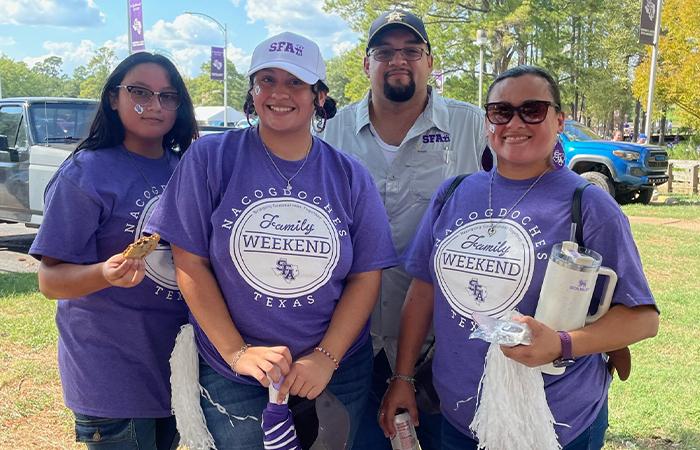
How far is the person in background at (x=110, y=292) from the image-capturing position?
2.04 m

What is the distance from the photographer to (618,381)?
4.49 metres

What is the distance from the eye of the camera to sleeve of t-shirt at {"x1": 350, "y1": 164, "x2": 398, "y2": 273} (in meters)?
2.07

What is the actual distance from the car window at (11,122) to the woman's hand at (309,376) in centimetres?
764

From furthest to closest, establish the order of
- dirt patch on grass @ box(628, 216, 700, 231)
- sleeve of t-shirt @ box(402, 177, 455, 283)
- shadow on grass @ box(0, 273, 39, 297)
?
dirt patch on grass @ box(628, 216, 700, 231), shadow on grass @ box(0, 273, 39, 297), sleeve of t-shirt @ box(402, 177, 455, 283)

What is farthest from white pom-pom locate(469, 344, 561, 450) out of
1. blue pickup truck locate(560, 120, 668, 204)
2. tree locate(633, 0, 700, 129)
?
tree locate(633, 0, 700, 129)

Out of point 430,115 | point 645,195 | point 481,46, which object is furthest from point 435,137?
point 481,46

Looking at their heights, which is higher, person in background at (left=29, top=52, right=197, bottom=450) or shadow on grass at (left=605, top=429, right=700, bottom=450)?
person in background at (left=29, top=52, right=197, bottom=450)

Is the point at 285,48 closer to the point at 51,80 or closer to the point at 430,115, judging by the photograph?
the point at 430,115

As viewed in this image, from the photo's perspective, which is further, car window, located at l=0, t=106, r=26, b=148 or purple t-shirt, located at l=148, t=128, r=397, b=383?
car window, located at l=0, t=106, r=26, b=148

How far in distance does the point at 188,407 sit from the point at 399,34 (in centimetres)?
179

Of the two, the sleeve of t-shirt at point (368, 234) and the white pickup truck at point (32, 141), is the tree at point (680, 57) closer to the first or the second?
the white pickup truck at point (32, 141)

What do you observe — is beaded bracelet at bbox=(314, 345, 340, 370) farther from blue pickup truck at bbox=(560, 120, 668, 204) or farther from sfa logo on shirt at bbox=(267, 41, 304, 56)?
blue pickup truck at bbox=(560, 120, 668, 204)

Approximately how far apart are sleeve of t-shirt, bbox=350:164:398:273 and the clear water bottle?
63cm

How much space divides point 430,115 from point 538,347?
1.33m
